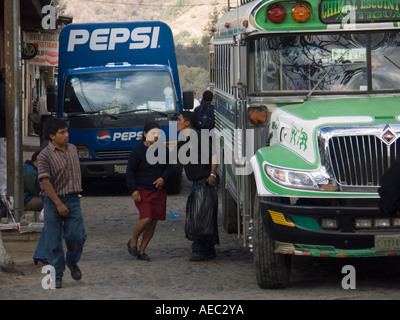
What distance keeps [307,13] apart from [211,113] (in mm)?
7375

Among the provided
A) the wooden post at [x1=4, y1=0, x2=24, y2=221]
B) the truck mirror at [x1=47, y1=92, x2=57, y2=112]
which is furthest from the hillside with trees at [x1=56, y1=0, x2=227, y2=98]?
the wooden post at [x1=4, y1=0, x2=24, y2=221]

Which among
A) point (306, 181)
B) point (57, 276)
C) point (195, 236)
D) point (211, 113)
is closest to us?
point (306, 181)

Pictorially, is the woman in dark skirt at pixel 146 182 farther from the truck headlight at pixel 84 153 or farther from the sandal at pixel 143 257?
the truck headlight at pixel 84 153

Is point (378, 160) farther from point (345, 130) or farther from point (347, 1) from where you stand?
point (347, 1)

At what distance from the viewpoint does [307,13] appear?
8.47 m

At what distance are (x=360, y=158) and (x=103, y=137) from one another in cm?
898

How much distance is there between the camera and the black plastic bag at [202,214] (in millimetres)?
9594

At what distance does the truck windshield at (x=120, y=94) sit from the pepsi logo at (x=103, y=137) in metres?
0.38

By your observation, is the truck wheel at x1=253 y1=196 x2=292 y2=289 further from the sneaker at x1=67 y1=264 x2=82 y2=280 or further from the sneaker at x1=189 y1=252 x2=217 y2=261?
the sneaker at x1=189 y1=252 x2=217 y2=261

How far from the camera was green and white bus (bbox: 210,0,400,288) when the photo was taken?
289 inches

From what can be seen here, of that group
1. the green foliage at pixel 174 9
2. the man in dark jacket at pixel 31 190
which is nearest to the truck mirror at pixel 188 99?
the man in dark jacket at pixel 31 190

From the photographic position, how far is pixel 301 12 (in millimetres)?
8469

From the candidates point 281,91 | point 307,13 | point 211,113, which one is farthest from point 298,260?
point 211,113

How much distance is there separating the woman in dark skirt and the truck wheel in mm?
2193
